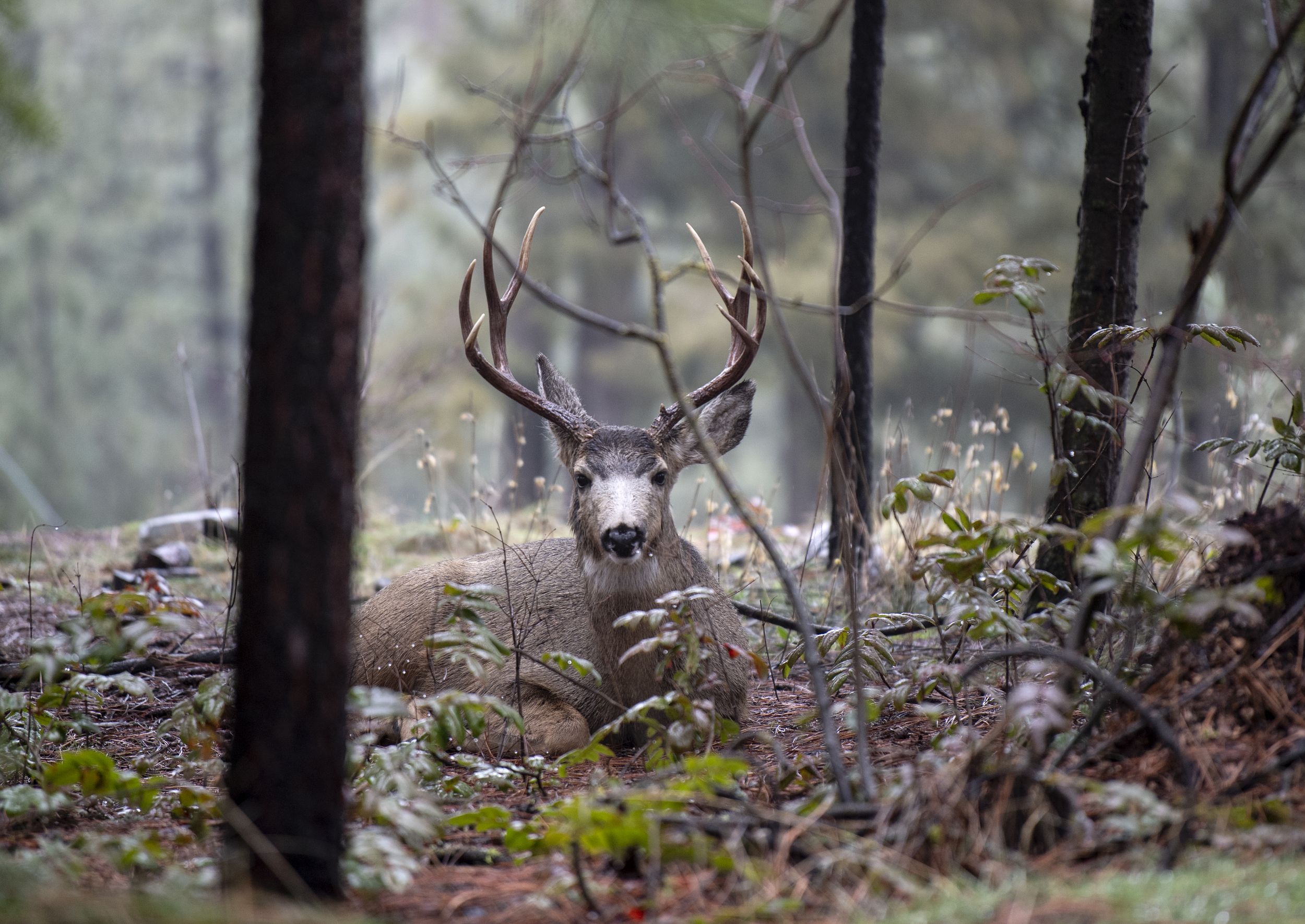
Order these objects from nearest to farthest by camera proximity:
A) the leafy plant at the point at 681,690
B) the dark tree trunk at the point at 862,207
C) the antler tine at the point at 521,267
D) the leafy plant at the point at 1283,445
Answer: the leafy plant at the point at 681,690 → the antler tine at the point at 521,267 → the leafy plant at the point at 1283,445 → the dark tree trunk at the point at 862,207

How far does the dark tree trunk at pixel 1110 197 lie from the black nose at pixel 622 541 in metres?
1.66

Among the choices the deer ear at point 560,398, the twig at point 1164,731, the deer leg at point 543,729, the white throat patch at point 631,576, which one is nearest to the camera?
the twig at point 1164,731

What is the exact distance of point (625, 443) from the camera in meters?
5.08

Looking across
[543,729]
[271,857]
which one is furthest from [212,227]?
[271,857]

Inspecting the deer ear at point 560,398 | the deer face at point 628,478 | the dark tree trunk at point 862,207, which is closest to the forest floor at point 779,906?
the deer face at point 628,478

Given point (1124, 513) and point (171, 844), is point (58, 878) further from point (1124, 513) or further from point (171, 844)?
point (1124, 513)

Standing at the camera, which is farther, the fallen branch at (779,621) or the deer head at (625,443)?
the fallen branch at (779,621)

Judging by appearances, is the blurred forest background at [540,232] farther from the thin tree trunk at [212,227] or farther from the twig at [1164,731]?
the twig at [1164,731]

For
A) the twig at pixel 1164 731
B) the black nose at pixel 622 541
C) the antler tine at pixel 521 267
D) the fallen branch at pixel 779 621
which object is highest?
the antler tine at pixel 521 267

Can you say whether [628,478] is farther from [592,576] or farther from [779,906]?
[779,906]

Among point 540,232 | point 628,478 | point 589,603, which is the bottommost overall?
point 589,603

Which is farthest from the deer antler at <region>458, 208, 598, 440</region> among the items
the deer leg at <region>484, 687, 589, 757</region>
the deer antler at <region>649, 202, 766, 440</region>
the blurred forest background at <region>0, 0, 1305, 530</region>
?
the blurred forest background at <region>0, 0, 1305, 530</region>

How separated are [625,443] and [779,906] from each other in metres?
2.95

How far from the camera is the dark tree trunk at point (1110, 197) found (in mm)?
4797
